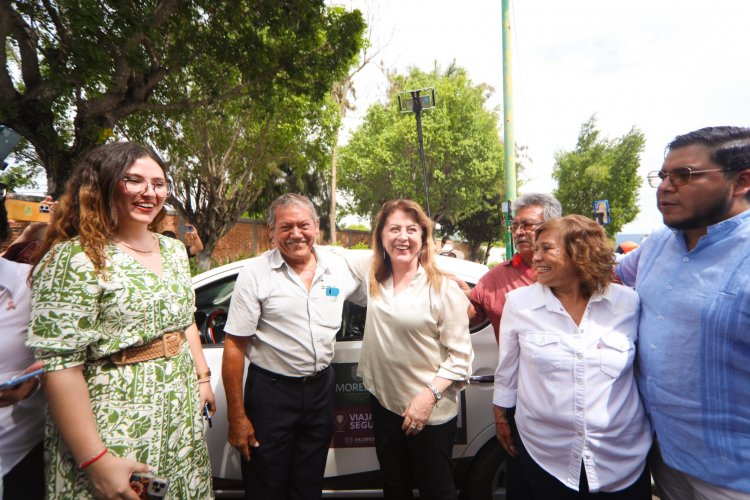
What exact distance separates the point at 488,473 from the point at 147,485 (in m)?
1.81

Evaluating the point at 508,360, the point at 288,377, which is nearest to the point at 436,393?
the point at 508,360

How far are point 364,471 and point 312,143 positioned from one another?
1213cm

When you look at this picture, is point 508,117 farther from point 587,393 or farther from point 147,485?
point 147,485

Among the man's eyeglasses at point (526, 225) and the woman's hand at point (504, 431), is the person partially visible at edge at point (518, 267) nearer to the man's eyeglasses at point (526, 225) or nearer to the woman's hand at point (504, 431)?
the man's eyeglasses at point (526, 225)

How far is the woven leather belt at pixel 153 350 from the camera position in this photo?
1.38 meters

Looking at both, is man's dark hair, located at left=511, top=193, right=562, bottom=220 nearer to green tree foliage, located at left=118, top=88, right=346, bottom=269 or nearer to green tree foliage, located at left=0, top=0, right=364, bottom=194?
green tree foliage, located at left=0, top=0, right=364, bottom=194

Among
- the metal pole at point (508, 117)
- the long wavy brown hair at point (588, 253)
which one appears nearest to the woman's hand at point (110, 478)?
the long wavy brown hair at point (588, 253)

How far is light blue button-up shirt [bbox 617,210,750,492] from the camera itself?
1291 millimetres

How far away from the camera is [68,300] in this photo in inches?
49.8

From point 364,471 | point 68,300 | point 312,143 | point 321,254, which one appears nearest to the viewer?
point 68,300

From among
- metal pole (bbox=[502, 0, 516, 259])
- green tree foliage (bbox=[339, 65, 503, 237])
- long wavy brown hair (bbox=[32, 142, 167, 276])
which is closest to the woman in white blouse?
long wavy brown hair (bbox=[32, 142, 167, 276])

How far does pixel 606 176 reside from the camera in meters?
21.2

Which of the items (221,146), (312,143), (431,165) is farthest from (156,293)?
(431,165)

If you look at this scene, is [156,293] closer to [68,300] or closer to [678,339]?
[68,300]
